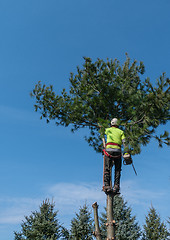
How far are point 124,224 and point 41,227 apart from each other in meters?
6.17

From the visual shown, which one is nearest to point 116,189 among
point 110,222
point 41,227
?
point 110,222

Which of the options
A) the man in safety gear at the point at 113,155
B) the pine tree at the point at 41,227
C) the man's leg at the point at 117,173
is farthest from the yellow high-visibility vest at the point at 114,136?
the pine tree at the point at 41,227

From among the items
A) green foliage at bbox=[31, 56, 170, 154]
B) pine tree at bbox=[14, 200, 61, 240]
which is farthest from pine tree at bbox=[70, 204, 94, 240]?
green foliage at bbox=[31, 56, 170, 154]

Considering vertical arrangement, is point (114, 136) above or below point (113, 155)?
above

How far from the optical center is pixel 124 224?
688 inches

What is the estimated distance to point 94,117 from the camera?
10375 millimetres

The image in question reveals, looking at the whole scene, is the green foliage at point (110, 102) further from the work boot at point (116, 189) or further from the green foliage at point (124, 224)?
the green foliage at point (124, 224)

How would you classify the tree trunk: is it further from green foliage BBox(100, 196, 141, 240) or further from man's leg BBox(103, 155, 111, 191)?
green foliage BBox(100, 196, 141, 240)

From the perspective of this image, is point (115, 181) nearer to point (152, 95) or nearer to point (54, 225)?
→ point (152, 95)

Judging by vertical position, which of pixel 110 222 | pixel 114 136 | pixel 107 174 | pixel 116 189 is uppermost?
pixel 114 136

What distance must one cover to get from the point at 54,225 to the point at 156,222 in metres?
9.00

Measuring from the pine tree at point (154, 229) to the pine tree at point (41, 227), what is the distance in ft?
25.7

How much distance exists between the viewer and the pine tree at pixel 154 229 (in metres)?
18.6

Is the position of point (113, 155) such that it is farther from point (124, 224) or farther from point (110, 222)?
point (124, 224)
